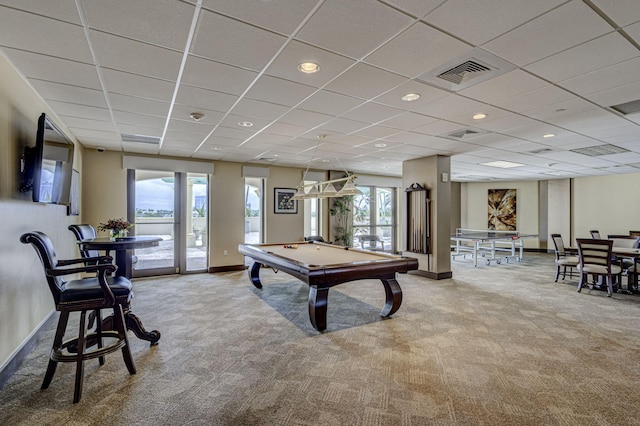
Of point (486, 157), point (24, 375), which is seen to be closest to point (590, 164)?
point (486, 157)

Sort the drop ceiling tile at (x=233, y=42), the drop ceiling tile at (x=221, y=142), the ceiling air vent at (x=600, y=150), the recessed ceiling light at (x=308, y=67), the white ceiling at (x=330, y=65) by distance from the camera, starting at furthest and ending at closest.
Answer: the ceiling air vent at (x=600, y=150)
the drop ceiling tile at (x=221, y=142)
the recessed ceiling light at (x=308, y=67)
the drop ceiling tile at (x=233, y=42)
the white ceiling at (x=330, y=65)

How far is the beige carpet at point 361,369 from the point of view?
2.11 meters

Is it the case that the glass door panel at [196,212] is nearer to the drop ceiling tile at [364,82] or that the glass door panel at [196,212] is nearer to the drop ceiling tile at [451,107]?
the drop ceiling tile at [364,82]

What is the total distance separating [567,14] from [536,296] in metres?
4.51

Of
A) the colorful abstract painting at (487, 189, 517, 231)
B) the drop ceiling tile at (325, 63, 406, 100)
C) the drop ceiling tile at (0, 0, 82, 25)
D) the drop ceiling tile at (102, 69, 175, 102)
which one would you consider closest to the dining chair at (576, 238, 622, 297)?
the drop ceiling tile at (325, 63, 406, 100)

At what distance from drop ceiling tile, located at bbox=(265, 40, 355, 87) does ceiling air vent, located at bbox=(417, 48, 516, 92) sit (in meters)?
0.79

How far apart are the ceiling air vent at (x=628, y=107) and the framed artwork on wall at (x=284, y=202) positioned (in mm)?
5996

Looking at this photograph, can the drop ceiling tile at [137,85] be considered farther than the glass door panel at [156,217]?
No

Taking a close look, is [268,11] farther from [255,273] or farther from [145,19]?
[255,273]

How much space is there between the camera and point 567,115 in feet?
12.8

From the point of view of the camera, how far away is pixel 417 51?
94.7 inches

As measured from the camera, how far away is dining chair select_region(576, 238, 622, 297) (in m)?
5.11

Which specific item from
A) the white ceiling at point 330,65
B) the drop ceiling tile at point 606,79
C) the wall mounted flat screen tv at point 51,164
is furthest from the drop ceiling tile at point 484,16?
the wall mounted flat screen tv at point 51,164

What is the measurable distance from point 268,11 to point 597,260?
627 centimetres
